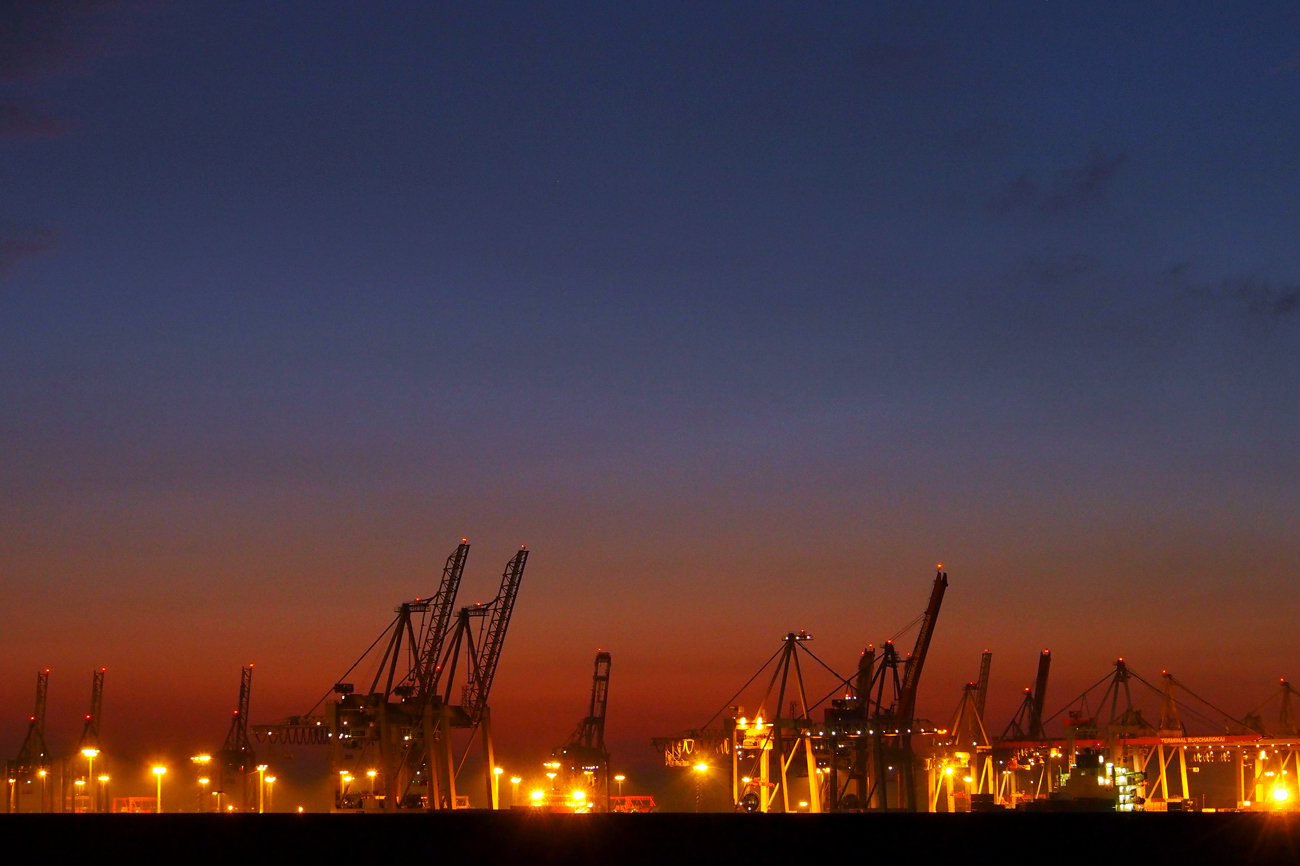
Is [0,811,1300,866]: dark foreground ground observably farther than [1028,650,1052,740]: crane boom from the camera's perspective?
No

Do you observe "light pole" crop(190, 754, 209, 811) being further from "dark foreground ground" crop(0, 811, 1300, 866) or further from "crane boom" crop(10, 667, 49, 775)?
"dark foreground ground" crop(0, 811, 1300, 866)

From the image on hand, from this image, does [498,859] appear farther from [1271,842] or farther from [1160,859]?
[1271,842]

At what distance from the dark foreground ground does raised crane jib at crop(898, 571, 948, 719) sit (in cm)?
8356

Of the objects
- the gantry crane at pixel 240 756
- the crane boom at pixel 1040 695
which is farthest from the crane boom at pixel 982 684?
the gantry crane at pixel 240 756

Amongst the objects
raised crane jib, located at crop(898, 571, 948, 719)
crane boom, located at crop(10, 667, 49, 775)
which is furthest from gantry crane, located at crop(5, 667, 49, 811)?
raised crane jib, located at crop(898, 571, 948, 719)

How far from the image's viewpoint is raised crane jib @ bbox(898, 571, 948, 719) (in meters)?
129

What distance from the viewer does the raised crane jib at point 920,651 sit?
129 meters

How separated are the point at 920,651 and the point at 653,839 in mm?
89548

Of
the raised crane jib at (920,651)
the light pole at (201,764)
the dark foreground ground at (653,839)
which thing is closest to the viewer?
the dark foreground ground at (653,839)

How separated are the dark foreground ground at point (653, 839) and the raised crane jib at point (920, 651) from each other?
274ft

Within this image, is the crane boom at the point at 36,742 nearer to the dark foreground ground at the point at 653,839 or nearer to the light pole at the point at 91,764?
the light pole at the point at 91,764

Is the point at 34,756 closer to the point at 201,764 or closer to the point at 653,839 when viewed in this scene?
the point at 201,764

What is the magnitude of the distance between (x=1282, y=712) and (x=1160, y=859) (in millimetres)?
135466

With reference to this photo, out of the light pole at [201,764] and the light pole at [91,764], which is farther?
the light pole at [201,764]
